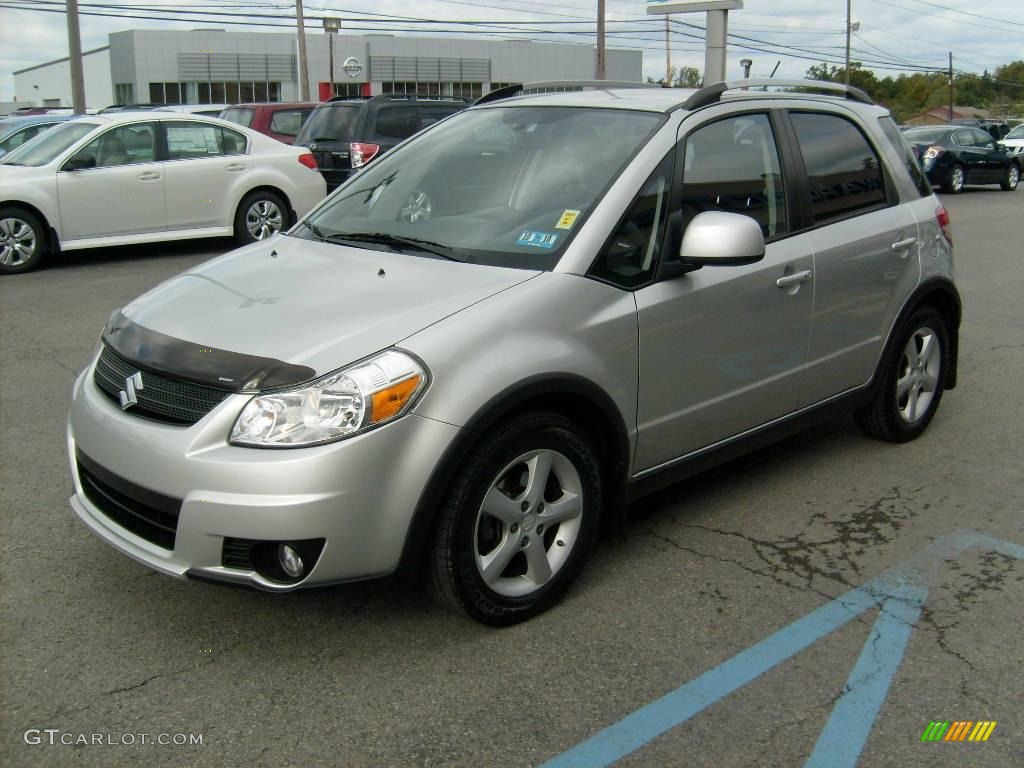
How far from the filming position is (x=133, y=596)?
371cm

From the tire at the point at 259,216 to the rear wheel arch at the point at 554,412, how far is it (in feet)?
30.4

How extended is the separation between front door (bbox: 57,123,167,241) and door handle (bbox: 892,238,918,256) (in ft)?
28.7

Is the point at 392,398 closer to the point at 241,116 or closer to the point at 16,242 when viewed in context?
the point at 16,242

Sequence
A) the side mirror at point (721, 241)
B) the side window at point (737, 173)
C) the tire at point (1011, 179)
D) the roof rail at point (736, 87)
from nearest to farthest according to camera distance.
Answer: the side mirror at point (721, 241)
the side window at point (737, 173)
the roof rail at point (736, 87)
the tire at point (1011, 179)

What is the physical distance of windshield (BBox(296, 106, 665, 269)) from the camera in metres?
3.85

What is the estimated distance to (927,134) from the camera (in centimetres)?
2391

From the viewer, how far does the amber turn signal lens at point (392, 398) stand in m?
3.08

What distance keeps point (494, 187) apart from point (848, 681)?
7.19 feet

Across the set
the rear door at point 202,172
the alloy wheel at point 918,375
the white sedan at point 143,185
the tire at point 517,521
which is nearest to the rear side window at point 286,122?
the white sedan at point 143,185

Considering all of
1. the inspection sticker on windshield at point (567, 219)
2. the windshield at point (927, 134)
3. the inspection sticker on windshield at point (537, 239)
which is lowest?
the inspection sticker on windshield at point (537, 239)

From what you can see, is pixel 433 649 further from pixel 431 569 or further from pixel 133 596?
pixel 133 596

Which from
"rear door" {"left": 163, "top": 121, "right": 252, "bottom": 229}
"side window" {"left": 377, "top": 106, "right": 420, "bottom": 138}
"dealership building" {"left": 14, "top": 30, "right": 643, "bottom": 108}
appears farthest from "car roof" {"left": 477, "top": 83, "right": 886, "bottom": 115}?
"dealership building" {"left": 14, "top": 30, "right": 643, "bottom": 108}

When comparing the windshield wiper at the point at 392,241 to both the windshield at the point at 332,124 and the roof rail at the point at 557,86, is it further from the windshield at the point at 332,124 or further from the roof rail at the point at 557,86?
the windshield at the point at 332,124

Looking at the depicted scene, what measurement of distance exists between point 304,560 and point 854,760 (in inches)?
63.7
